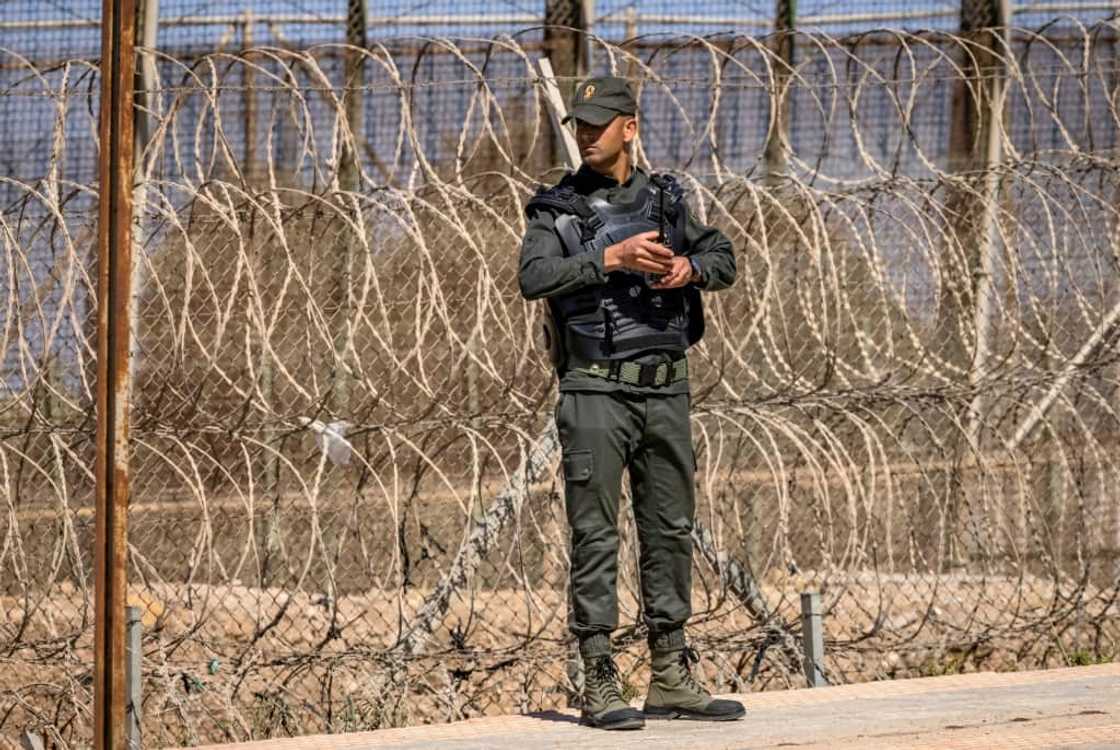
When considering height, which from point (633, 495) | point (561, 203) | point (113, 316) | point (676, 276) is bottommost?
point (633, 495)

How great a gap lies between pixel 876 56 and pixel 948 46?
88 cm

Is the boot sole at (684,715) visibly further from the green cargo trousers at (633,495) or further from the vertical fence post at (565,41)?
the vertical fence post at (565,41)

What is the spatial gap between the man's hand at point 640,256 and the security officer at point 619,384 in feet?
0.16

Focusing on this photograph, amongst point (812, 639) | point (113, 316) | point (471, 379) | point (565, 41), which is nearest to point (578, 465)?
point (113, 316)

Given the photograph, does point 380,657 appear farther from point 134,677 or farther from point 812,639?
point 812,639

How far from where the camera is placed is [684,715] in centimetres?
502

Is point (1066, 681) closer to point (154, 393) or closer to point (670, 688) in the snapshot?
point (670, 688)

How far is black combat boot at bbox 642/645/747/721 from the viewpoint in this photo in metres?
4.98

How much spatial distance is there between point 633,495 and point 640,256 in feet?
2.42

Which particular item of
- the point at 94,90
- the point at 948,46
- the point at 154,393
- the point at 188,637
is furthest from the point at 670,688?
the point at 948,46

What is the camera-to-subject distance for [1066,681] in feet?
18.4

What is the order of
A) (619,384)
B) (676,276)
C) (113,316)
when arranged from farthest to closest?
1. (619,384)
2. (676,276)
3. (113,316)

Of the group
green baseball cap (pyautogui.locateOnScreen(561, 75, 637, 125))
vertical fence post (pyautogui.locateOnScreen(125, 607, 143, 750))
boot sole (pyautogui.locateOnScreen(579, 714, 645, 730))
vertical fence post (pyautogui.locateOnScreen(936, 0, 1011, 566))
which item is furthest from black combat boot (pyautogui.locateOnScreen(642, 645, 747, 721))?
vertical fence post (pyautogui.locateOnScreen(936, 0, 1011, 566))

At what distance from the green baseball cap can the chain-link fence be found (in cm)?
145
